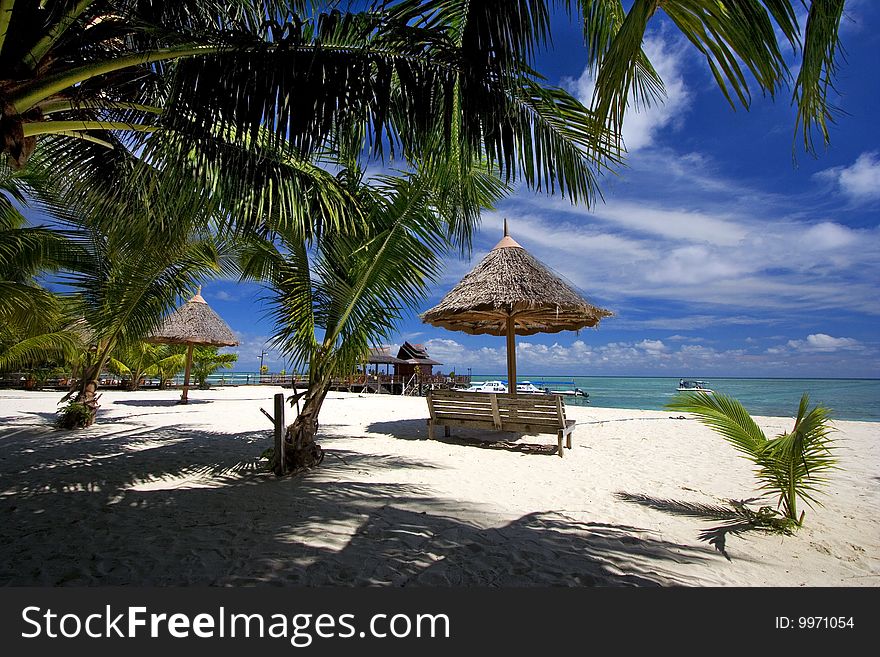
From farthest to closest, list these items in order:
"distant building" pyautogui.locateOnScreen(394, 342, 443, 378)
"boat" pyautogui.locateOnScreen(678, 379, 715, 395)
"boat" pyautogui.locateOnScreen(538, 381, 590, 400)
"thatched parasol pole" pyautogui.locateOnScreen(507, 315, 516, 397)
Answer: "distant building" pyautogui.locateOnScreen(394, 342, 443, 378)
"boat" pyautogui.locateOnScreen(538, 381, 590, 400)
"thatched parasol pole" pyautogui.locateOnScreen(507, 315, 516, 397)
"boat" pyautogui.locateOnScreen(678, 379, 715, 395)

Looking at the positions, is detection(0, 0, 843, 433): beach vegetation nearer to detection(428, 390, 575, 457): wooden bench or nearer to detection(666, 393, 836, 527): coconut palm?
detection(666, 393, 836, 527): coconut palm

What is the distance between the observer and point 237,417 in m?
10.7

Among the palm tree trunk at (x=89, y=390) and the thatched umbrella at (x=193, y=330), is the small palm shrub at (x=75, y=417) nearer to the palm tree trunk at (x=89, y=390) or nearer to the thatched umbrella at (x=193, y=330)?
the palm tree trunk at (x=89, y=390)

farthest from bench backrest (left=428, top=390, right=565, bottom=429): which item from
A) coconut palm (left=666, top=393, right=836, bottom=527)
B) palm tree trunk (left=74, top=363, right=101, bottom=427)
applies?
palm tree trunk (left=74, top=363, right=101, bottom=427)

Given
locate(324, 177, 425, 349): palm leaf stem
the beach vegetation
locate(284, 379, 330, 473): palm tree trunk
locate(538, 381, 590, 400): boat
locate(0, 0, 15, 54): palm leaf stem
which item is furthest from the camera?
locate(538, 381, 590, 400): boat

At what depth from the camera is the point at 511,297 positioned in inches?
287

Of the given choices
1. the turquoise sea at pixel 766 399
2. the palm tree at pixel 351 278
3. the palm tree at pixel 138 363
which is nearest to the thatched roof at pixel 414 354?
the turquoise sea at pixel 766 399

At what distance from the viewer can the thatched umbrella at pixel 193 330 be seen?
570 inches

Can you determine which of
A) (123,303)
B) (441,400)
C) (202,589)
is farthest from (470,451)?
(123,303)

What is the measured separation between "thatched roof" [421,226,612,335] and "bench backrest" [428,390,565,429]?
61.9 inches

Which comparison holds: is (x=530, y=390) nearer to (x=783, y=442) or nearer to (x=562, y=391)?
(x=562, y=391)

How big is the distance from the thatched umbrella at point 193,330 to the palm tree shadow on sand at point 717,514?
1457cm

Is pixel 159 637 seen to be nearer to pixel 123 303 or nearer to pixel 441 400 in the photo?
pixel 441 400

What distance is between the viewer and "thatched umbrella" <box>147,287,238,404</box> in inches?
570
